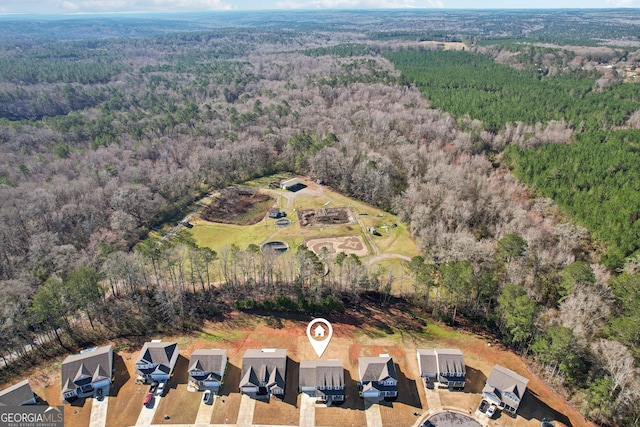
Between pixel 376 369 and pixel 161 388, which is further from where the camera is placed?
pixel 161 388

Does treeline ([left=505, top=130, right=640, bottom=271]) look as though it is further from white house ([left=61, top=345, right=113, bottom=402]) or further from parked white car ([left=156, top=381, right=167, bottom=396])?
white house ([left=61, top=345, right=113, bottom=402])

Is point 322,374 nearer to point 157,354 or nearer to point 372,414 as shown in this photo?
point 372,414

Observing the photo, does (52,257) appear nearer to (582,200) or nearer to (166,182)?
(166,182)

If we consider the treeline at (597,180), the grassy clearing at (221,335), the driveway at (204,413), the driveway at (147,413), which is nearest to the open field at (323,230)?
the grassy clearing at (221,335)

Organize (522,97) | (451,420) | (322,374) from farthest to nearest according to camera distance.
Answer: (522,97) < (322,374) < (451,420)

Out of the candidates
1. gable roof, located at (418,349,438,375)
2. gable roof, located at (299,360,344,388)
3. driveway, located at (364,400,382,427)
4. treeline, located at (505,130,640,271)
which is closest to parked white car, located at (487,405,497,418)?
gable roof, located at (418,349,438,375)

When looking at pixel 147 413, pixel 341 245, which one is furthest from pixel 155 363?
pixel 341 245

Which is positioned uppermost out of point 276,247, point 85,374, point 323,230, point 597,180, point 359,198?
point 597,180
